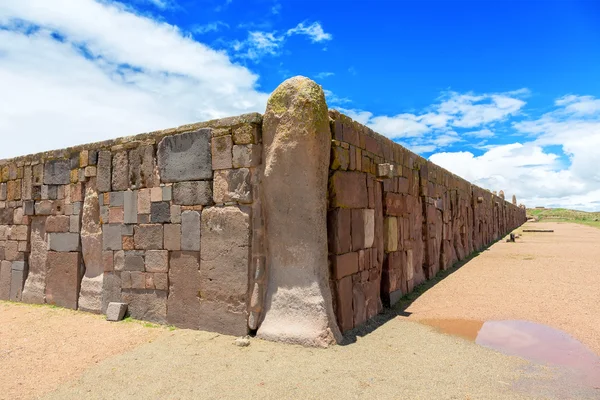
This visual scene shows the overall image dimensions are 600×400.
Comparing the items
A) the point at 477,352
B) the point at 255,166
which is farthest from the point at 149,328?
the point at 477,352

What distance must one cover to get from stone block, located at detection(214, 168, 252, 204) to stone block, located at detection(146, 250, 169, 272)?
1251 millimetres

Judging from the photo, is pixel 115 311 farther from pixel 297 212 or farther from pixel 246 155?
pixel 297 212

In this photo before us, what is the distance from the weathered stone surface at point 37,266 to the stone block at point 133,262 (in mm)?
2345

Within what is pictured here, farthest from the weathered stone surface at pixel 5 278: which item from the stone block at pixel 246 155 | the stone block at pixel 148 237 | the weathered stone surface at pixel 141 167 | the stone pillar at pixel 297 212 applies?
the stone pillar at pixel 297 212

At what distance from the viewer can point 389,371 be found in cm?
398

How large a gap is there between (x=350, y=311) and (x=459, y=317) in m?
1.91

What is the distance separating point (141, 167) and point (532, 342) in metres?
5.79

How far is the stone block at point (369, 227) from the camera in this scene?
5770 mm

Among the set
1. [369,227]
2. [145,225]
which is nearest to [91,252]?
[145,225]

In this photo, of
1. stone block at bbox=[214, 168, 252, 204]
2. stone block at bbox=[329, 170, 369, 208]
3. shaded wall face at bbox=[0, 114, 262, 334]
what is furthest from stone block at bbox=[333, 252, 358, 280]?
stone block at bbox=[214, 168, 252, 204]

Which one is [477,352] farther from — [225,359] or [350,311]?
[225,359]

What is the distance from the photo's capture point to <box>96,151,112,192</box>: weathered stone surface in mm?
6543

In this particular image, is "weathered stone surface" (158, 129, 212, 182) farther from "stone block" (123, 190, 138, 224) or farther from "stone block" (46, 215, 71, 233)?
"stone block" (46, 215, 71, 233)

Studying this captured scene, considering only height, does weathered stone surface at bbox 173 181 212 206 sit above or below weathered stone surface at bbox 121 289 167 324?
above
